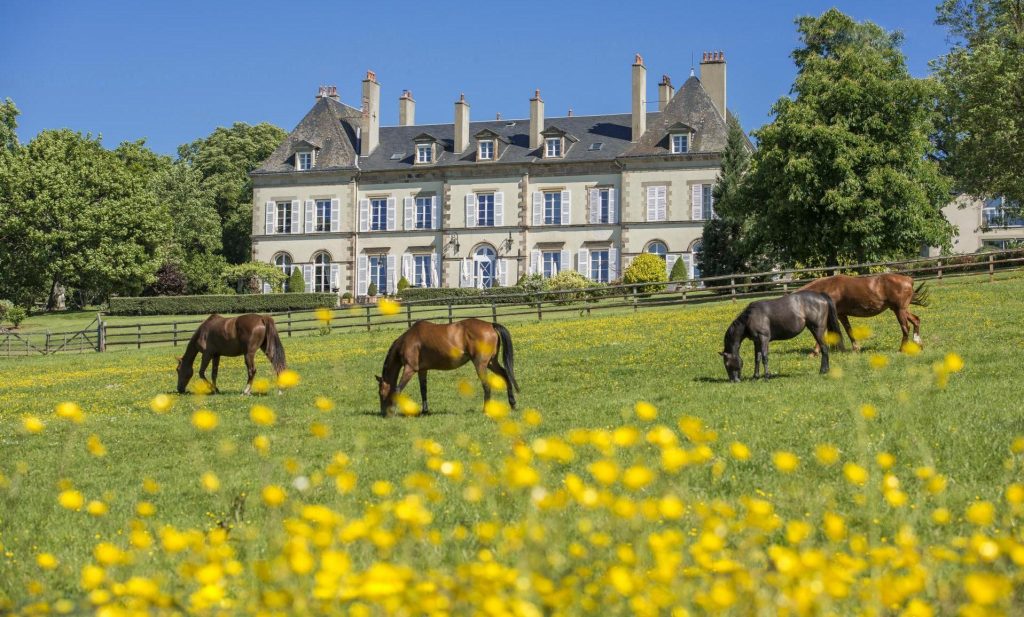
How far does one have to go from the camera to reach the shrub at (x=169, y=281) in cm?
5859

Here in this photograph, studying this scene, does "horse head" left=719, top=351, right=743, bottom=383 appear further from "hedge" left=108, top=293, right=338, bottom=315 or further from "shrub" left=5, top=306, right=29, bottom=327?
"hedge" left=108, top=293, right=338, bottom=315

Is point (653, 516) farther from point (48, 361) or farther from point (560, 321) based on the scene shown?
point (48, 361)

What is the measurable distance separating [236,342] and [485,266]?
41467 mm

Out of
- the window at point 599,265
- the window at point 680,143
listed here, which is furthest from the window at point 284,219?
the window at point 680,143

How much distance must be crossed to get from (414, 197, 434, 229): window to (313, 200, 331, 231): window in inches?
228

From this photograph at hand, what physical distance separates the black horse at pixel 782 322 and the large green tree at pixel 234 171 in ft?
193

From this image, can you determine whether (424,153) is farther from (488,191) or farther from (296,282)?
(296,282)

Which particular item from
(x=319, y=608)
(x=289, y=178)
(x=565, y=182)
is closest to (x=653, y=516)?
(x=319, y=608)

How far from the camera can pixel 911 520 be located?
17.4 ft

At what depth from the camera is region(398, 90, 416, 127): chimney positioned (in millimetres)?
63344

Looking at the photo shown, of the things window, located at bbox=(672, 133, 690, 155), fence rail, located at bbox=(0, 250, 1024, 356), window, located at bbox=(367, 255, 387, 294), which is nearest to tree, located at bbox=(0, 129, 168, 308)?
fence rail, located at bbox=(0, 250, 1024, 356)

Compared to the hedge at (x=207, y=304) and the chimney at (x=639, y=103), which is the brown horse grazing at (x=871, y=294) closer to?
the hedge at (x=207, y=304)

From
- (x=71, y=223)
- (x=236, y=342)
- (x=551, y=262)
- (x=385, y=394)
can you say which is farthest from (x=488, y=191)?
(x=385, y=394)

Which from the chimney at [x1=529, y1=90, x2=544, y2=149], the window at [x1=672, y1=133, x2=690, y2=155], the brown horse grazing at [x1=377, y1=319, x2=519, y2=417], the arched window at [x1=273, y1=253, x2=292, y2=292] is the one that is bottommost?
the brown horse grazing at [x1=377, y1=319, x2=519, y2=417]
